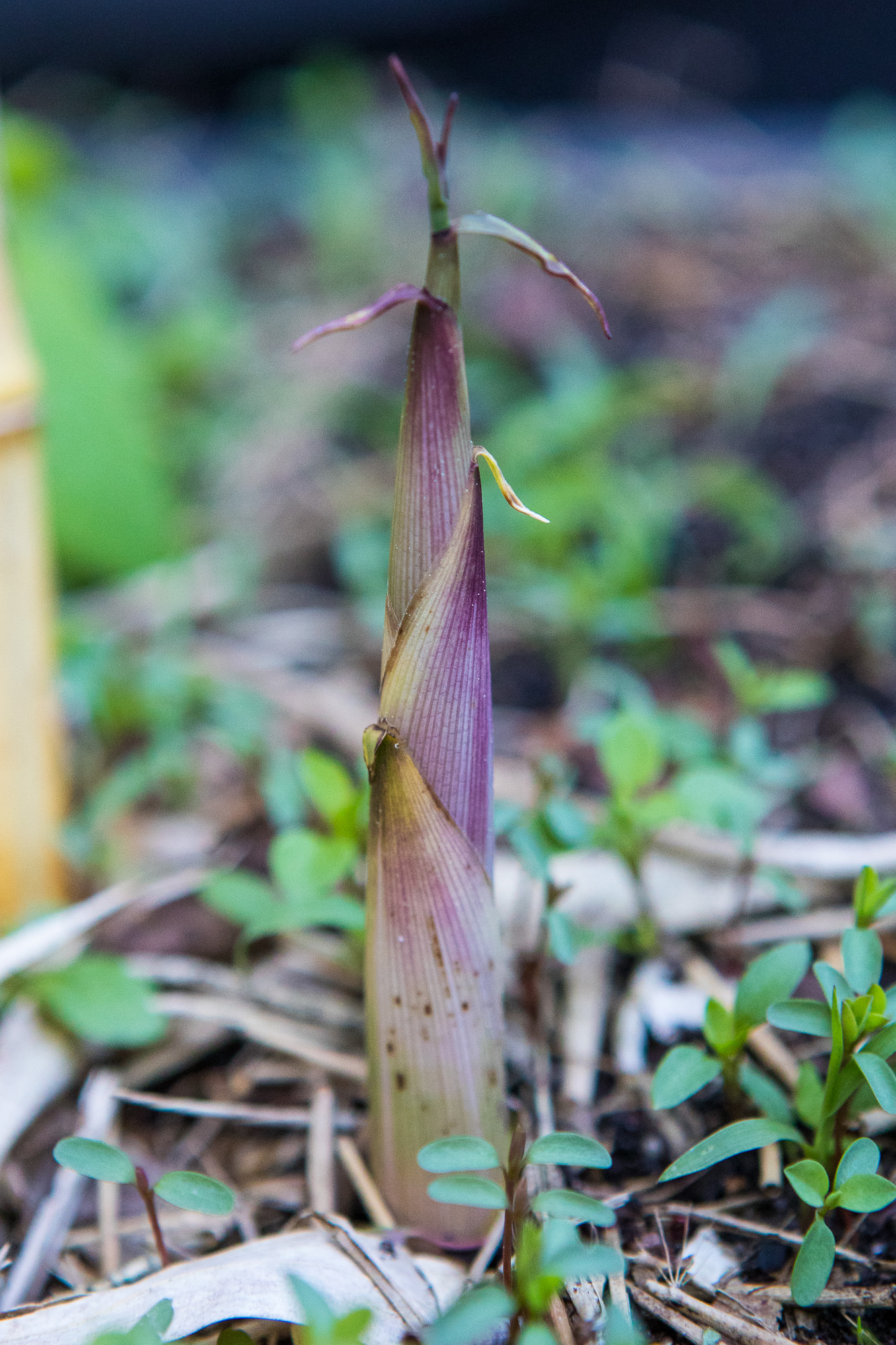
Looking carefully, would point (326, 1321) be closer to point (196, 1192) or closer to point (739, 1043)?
point (196, 1192)

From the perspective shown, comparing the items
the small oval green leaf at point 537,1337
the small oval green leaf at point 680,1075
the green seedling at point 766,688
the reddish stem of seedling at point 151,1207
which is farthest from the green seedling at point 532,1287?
the green seedling at point 766,688

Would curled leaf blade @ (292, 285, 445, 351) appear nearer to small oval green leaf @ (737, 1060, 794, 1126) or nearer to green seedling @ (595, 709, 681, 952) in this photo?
green seedling @ (595, 709, 681, 952)

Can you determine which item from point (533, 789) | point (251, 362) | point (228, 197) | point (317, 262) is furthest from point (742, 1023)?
point (228, 197)

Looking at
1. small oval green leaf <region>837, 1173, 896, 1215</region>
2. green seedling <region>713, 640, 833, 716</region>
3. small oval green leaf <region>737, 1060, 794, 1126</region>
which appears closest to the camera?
small oval green leaf <region>837, 1173, 896, 1215</region>

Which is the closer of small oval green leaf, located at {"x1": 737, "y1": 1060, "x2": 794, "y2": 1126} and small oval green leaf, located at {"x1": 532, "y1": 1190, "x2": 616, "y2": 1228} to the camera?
small oval green leaf, located at {"x1": 532, "y1": 1190, "x2": 616, "y2": 1228}

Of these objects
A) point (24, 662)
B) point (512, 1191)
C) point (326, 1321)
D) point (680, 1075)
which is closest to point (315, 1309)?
point (326, 1321)

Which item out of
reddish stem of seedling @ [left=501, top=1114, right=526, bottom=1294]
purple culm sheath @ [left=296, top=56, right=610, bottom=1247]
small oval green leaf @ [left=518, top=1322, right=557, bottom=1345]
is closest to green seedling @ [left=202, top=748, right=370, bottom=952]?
purple culm sheath @ [left=296, top=56, right=610, bottom=1247]
